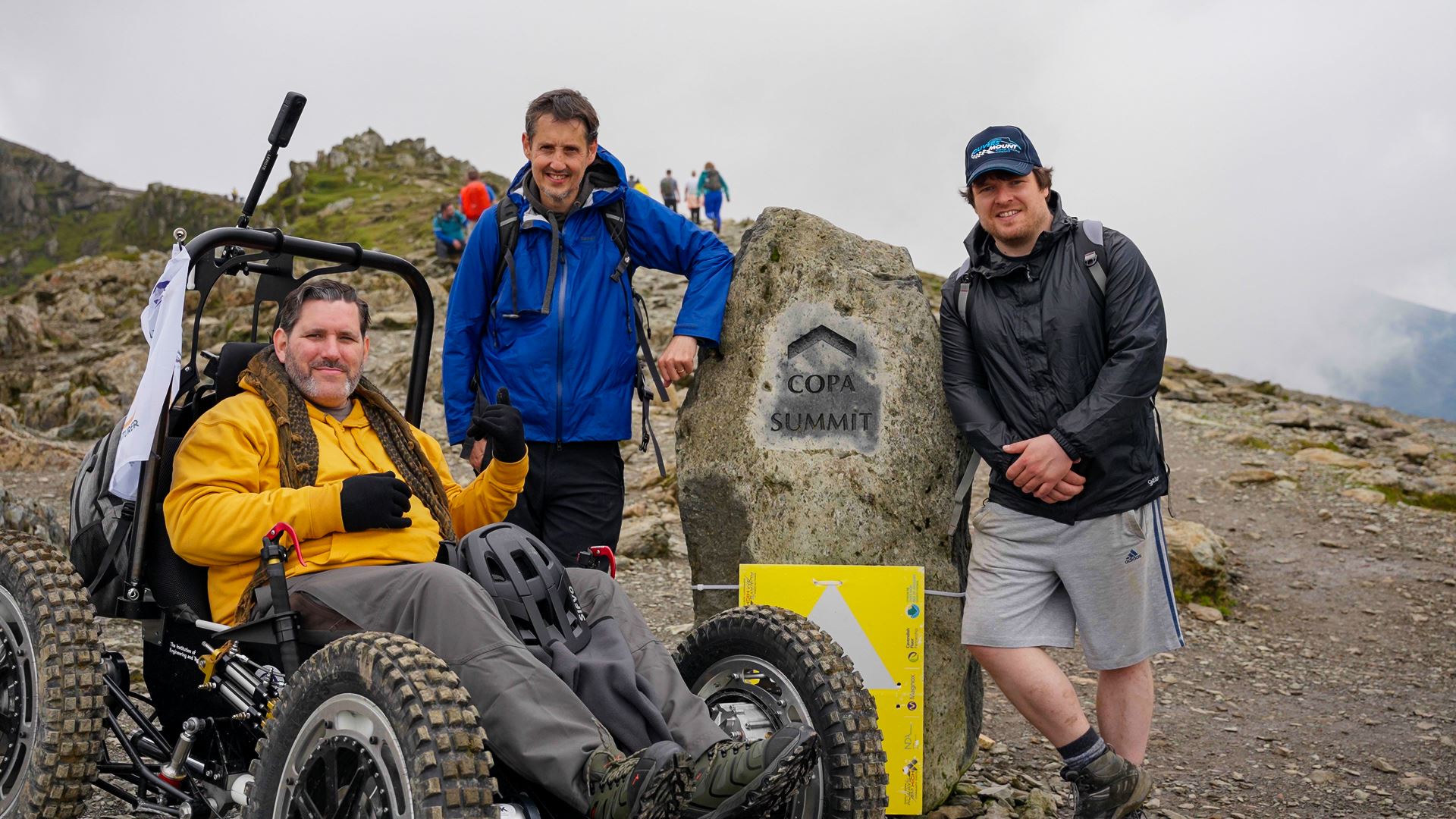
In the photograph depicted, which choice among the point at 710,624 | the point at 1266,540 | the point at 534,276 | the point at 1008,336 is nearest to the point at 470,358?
the point at 534,276

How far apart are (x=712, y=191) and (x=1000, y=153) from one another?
89.5 ft

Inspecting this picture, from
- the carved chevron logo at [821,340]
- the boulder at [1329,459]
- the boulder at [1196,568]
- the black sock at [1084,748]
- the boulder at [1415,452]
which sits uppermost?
Result: the carved chevron logo at [821,340]

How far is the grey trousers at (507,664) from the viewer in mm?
2787

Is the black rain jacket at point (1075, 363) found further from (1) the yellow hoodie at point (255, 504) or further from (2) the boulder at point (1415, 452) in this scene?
(2) the boulder at point (1415, 452)

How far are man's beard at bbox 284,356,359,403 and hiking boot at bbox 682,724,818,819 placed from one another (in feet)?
6.48

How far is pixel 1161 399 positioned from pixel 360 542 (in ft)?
55.1

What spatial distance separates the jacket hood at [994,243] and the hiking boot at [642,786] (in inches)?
93.9

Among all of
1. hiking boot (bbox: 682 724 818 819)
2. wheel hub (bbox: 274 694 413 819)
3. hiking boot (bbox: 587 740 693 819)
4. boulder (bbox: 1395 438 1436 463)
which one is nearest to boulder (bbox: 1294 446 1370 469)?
boulder (bbox: 1395 438 1436 463)

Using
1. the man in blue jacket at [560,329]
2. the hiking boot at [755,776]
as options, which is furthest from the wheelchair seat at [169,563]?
the hiking boot at [755,776]

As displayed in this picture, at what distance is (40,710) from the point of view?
3.55m

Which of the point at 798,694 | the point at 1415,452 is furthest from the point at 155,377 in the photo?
the point at 1415,452

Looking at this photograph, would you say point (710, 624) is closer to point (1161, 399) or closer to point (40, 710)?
point (40, 710)

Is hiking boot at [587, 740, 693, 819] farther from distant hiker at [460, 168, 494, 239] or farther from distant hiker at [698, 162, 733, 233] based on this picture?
distant hiker at [698, 162, 733, 233]

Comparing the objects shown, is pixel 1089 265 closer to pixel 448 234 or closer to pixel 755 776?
pixel 755 776
